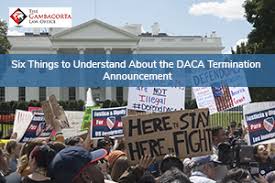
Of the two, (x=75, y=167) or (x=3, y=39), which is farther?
(x=3, y=39)

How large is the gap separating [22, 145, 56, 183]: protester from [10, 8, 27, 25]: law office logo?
79.1 meters

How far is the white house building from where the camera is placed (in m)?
85.4

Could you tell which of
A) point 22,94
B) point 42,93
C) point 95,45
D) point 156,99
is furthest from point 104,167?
point 95,45

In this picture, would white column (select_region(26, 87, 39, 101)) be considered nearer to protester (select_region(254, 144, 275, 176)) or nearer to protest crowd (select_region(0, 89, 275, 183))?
protest crowd (select_region(0, 89, 275, 183))

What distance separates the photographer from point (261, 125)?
966 cm

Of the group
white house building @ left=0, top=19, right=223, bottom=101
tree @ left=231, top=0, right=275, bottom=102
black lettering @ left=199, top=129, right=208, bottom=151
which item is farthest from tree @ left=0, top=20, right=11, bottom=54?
black lettering @ left=199, top=129, right=208, bottom=151

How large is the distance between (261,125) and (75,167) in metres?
6.88

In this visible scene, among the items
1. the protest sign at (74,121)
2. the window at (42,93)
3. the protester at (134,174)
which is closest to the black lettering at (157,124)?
the protester at (134,174)

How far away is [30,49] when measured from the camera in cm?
8931

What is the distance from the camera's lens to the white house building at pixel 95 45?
85.4 meters

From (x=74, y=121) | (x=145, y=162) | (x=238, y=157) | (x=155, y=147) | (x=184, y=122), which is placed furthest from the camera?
(x=74, y=121)

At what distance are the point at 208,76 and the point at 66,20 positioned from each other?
77.5m

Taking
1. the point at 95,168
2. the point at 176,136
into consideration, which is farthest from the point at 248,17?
the point at 95,168

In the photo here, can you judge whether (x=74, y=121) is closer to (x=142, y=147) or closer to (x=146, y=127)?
(x=146, y=127)
